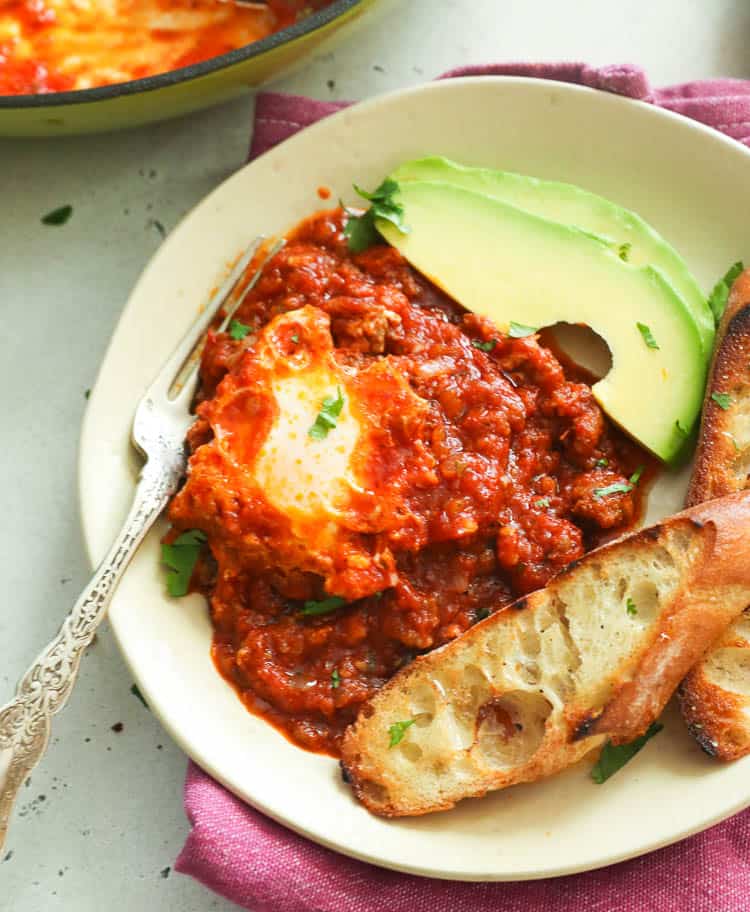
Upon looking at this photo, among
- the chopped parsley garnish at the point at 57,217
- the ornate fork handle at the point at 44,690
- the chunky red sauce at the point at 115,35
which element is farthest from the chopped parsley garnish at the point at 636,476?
the chopped parsley garnish at the point at 57,217

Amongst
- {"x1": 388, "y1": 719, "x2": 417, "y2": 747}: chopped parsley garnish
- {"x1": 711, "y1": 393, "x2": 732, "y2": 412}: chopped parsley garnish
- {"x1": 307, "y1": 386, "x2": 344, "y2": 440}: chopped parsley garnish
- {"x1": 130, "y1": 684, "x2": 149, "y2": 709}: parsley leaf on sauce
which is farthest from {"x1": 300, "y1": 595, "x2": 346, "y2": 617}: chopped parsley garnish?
{"x1": 711, "y1": 393, "x2": 732, "y2": 412}: chopped parsley garnish

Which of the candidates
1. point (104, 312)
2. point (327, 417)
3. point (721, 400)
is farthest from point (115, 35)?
point (721, 400)

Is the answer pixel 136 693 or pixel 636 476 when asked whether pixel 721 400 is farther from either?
pixel 136 693

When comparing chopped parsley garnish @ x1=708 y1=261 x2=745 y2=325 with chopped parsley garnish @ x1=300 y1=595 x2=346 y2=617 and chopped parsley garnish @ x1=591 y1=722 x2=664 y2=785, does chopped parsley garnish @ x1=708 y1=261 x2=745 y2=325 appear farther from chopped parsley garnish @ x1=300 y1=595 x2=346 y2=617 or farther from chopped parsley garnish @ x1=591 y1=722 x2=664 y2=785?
chopped parsley garnish @ x1=300 y1=595 x2=346 y2=617

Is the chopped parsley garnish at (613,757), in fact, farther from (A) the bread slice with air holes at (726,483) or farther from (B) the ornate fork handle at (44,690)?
(B) the ornate fork handle at (44,690)

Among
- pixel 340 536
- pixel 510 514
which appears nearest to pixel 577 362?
pixel 510 514

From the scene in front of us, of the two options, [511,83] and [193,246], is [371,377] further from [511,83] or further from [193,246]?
[511,83]

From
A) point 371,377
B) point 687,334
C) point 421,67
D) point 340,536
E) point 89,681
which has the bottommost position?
point 89,681
